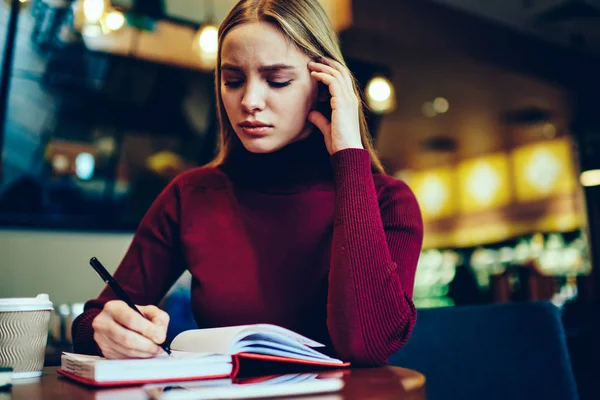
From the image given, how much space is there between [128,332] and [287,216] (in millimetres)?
494

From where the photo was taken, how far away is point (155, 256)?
1.21 m

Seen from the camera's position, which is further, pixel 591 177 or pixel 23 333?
pixel 591 177

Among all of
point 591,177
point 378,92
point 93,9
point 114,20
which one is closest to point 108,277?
point 93,9

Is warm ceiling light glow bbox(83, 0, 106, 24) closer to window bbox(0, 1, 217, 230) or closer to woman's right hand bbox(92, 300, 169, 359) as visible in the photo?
window bbox(0, 1, 217, 230)

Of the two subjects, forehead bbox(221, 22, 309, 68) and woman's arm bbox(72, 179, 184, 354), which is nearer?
forehead bbox(221, 22, 309, 68)

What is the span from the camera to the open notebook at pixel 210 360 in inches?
27.9

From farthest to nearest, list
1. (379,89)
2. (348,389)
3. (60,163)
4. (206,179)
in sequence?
(379,89), (60,163), (206,179), (348,389)

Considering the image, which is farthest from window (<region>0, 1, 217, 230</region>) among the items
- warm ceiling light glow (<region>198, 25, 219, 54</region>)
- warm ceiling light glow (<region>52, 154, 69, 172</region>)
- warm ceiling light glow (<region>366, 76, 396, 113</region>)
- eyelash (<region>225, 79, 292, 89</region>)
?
eyelash (<region>225, 79, 292, 89</region>)

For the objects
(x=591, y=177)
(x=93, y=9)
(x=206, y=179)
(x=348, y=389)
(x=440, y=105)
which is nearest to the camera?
(x=348, y=389)

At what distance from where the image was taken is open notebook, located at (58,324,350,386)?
71 centimetres

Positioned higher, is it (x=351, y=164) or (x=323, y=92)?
(x=323, y=92)

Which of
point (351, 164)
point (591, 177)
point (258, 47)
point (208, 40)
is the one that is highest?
point (208, 40)

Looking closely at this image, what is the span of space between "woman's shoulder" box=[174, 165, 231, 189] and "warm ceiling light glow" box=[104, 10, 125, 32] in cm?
274

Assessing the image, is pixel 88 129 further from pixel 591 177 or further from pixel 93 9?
pixel 591 177
